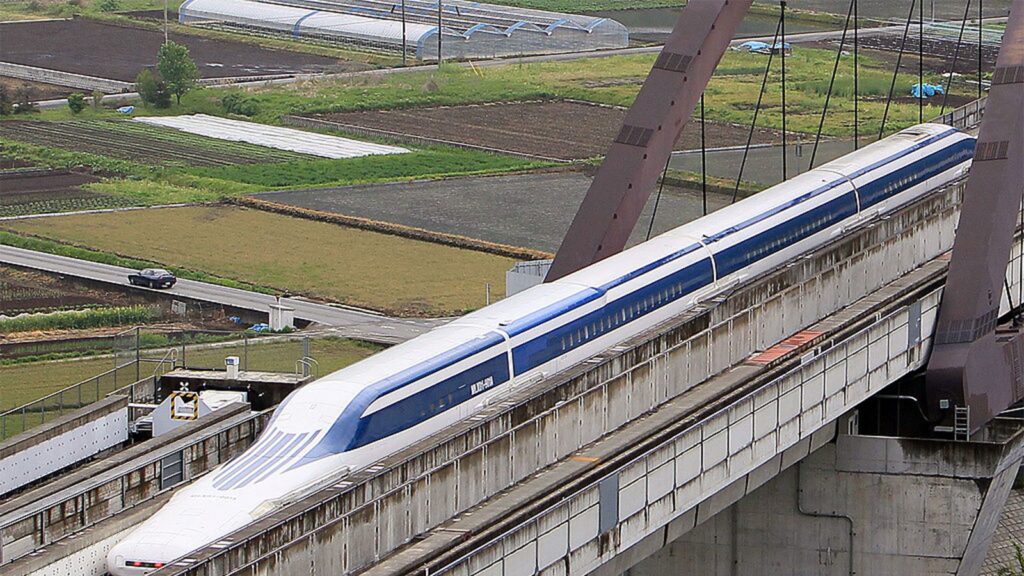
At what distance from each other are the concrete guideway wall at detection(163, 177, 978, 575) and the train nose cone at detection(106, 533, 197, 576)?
4.16ft

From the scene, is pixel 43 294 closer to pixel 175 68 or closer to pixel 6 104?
pixel 6 104

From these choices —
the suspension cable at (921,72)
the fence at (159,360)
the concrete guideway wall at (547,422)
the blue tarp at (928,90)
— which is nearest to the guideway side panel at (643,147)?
the concrete guideway wall at (547,422)

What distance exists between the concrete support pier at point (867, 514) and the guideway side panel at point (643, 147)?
20.6 ft

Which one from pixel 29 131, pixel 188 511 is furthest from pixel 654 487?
pixel 29 131

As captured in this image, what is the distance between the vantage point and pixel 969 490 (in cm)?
3734

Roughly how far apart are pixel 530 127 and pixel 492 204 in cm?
1930

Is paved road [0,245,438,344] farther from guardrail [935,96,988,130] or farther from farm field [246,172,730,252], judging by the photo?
guardrail [935,96,988,130]

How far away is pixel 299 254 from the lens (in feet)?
227

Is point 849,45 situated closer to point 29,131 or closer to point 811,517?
point 29,131

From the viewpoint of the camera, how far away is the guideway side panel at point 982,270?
129 feet

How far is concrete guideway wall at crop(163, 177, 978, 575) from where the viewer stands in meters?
25.3

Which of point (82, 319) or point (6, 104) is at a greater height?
point (6, 104)

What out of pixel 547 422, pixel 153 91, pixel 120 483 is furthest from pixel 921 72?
pixel 153 91

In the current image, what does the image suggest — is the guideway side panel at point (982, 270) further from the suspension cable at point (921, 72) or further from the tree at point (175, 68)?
the tree at point (175, 68)
